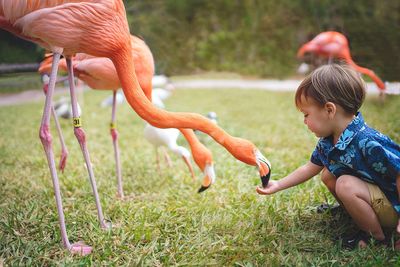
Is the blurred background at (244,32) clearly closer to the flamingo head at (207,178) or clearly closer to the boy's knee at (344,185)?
the flamingo head at (207,178)

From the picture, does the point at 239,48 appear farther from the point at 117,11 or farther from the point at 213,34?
the point at 117,11

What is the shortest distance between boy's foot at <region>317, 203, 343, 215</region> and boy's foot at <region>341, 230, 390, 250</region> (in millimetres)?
207

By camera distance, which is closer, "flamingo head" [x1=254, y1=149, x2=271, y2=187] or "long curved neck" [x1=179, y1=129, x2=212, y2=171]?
"flamingo head" [x1=254, y1=149, x2=271, y2=187]

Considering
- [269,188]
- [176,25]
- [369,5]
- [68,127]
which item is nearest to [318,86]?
[269,188]

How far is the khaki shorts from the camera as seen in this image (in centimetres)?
188

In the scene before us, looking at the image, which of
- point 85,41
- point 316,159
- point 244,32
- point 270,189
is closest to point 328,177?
point 316,159

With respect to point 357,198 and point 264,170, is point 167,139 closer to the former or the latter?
point 264,170

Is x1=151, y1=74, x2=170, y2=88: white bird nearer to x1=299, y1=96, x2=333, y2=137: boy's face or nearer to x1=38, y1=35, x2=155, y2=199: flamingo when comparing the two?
x1=38, y1=35, x2=155, y2=199: flamingo

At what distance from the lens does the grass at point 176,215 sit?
78.2 inches

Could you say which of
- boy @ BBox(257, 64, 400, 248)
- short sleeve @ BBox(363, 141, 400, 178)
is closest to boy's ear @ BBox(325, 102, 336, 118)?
boy @ BBox(257, 64, 400, 248)

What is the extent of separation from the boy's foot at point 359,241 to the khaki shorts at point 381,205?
15cm

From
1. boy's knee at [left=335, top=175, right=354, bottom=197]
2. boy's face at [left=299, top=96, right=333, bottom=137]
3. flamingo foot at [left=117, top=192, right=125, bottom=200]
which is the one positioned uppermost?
boy's face at [left=299, top=96, right=333, bottom=137]

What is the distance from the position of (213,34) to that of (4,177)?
25.2ft

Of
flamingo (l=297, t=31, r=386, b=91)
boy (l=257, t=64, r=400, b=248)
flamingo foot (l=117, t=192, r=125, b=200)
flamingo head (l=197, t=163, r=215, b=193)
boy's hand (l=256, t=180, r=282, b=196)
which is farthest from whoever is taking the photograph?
flamingo (l=297, t=31, r=386, b=91)
